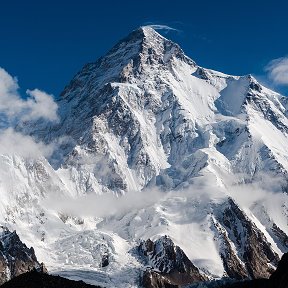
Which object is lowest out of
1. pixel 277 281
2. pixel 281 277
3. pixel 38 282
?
pixel 281 277

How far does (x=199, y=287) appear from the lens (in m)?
131

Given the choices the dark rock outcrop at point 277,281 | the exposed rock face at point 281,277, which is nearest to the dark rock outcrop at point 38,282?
the dark rock outcrop at point 277,281

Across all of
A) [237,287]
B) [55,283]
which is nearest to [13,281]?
[55,283]

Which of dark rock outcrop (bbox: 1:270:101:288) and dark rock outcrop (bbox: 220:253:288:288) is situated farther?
dark rock outcrop (bbox: 1:270:101:288)

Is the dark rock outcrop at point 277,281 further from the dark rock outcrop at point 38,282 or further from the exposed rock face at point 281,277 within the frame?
the dark rock outcrop at point 38,282

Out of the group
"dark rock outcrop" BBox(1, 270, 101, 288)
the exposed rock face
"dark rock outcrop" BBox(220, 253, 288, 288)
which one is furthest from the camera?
"dark rock outcrop" BBox(1, 270, 101, 288)

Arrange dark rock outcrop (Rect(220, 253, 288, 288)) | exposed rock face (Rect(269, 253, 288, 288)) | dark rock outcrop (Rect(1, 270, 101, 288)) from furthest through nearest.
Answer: dark rock outcrop (Rect(1, 270, 101, 288)) < dark rock outcrop (Rect(220, 253, 288, 288)) < exposed rock face (Rect(269, 253, 288, 288))

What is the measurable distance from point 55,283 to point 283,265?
3375 cm

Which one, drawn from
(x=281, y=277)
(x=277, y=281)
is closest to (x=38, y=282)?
(x=277, y=281)

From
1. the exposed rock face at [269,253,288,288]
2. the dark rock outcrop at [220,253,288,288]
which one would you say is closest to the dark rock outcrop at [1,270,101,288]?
the dark rock outcrop at [220,253,288,288]

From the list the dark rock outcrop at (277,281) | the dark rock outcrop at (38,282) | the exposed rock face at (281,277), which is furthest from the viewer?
the dark rock outcrop at (38,282)

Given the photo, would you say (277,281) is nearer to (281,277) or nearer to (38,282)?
(281,277)

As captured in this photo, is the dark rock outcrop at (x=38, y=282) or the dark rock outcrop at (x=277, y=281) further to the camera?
the dark rock outcrop at (x=38, y=282)

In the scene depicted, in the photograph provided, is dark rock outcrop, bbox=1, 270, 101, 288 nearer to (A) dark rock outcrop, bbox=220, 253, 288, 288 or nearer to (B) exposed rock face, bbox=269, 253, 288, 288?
(A) dark rock outcrop, bbox=220, 253, 288, 288
